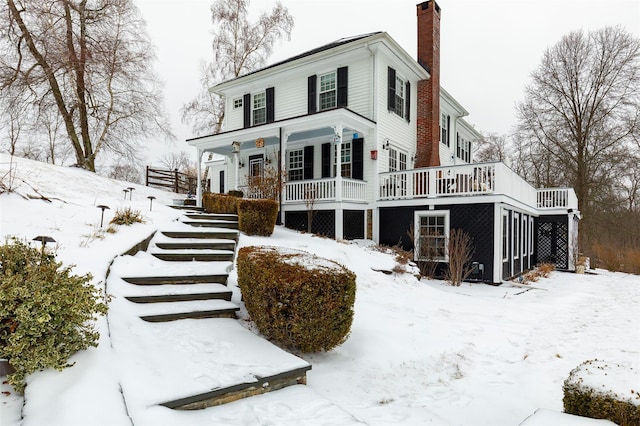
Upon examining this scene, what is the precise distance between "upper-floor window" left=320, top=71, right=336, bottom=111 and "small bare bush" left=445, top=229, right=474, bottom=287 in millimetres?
6633

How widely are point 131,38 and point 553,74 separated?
24752 millimetres

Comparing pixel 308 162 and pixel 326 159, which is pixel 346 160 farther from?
pixel 308 162

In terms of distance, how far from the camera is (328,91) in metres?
13.4

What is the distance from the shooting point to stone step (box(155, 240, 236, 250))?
19.4 feet

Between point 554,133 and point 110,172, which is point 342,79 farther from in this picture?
point 110,172

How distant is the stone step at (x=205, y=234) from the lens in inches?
255

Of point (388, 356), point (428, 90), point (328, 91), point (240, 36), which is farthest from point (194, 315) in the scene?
point (240, 36)

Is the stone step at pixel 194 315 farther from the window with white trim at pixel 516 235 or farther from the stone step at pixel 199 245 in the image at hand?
the window with white trim at pixel 516 235

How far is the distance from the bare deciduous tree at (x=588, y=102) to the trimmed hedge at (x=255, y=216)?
20509mm

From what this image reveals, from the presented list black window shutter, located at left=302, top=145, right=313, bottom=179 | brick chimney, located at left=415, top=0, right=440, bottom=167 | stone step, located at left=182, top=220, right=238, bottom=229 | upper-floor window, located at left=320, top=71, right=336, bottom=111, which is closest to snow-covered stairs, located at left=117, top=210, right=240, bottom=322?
stone step, located at left=182, top=220, right=238, bottom=229

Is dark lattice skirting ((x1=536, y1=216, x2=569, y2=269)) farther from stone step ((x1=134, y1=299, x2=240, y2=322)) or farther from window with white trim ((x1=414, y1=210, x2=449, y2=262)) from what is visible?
stone step ((x1=134, y1=299, x2=240, y2=322))

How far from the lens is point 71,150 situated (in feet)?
65.0

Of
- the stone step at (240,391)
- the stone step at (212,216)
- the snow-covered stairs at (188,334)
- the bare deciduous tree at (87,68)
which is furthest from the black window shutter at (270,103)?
the stone step at (240,391)

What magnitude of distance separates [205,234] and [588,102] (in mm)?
23955
